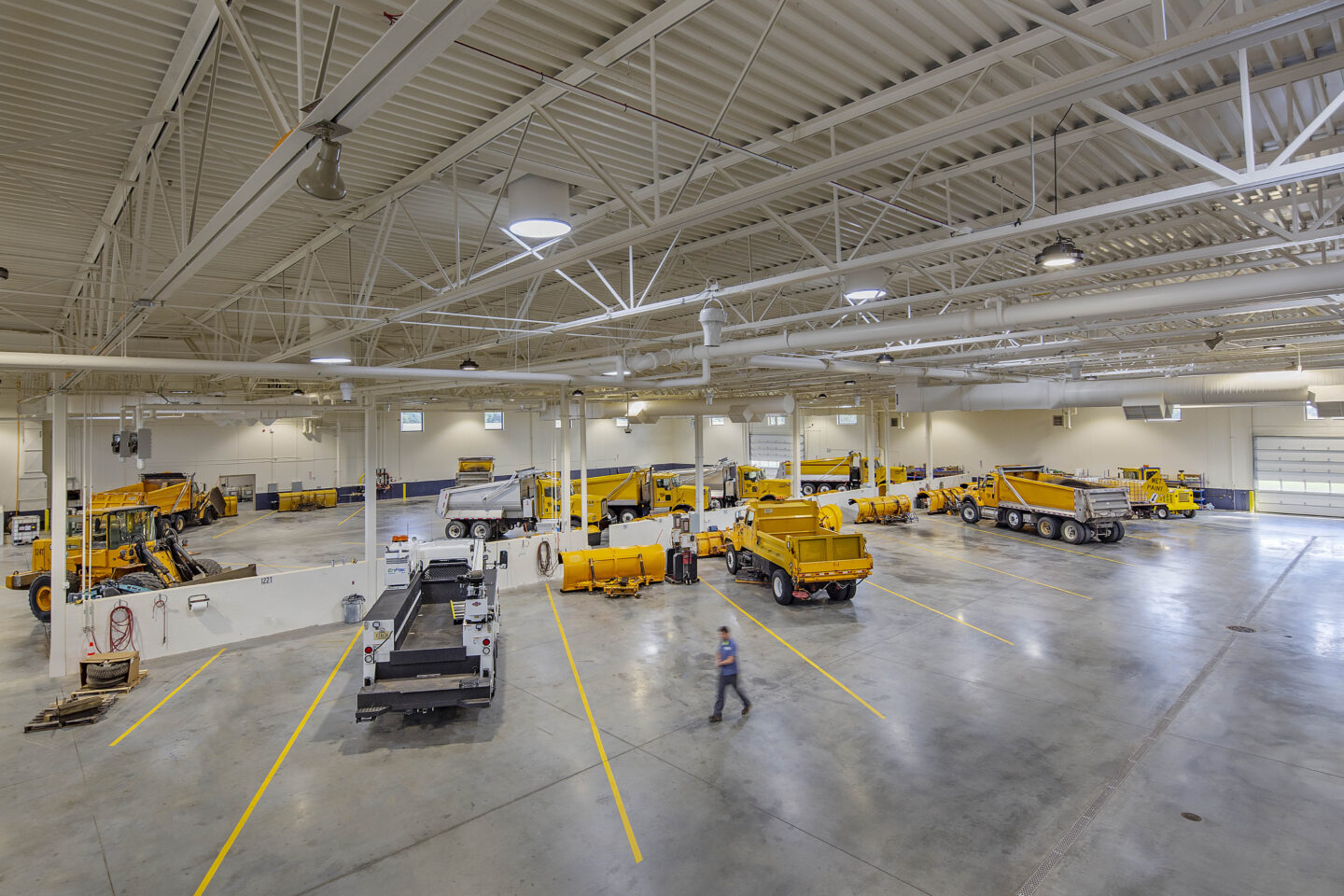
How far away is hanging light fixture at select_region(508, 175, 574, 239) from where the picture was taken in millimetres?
6875

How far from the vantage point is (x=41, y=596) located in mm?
13117

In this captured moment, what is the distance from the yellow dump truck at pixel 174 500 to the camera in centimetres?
2034

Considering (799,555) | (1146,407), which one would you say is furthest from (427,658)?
(1146,407)

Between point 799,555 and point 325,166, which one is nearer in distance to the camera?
point 325,166

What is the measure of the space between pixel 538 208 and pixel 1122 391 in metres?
21.0

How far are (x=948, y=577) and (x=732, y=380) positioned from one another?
39.4ft

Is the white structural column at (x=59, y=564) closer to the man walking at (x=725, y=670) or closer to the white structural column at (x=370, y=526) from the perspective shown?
the white structural column at (x=370, y=526)

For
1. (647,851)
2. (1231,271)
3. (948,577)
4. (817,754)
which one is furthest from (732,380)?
(647,851)

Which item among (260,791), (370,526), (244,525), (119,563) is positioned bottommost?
(260,791)

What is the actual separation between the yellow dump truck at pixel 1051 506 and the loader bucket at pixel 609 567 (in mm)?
14473

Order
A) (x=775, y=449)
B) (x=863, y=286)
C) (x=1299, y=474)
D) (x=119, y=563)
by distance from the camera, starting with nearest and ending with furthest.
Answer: (x=863, y=286) < (x=119, y=563) < (x=1299, y=474) < (x=775, y=449)

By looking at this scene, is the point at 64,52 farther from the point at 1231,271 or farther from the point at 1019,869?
the point at 1231,271

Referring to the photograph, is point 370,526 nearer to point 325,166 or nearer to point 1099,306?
point 325,166

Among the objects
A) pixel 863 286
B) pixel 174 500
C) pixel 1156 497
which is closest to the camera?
pixel 863 286
